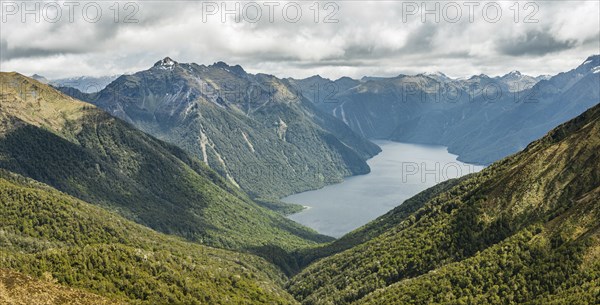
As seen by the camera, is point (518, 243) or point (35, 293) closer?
point (35, 293)

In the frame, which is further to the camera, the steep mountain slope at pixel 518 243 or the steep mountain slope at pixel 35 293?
the steep mountain slope at pixel 518 243

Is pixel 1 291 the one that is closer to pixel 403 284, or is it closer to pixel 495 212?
pixel 403 284

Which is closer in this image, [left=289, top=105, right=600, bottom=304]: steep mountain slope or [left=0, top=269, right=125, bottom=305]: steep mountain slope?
[left=0, top=269, right=125, bottom=305]: steep mountain slope

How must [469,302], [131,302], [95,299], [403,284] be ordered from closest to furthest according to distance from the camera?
[95,299] < [131,302] < [469,302] < [403,284]

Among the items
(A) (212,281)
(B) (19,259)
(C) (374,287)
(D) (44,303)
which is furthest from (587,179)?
(B) (19,259)

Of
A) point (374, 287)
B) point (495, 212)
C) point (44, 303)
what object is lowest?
point (374, 287)

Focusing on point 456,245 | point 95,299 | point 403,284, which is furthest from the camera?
point 456,245

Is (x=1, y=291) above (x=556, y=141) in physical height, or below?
below

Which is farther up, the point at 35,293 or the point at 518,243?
the point at 518,243
